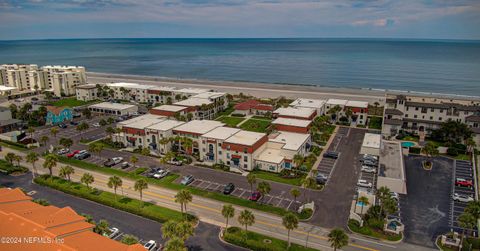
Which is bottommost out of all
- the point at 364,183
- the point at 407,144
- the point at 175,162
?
the point at 364,183

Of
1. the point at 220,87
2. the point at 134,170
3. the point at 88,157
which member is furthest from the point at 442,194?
the point at 220,87

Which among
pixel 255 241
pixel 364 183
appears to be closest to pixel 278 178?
pixel 364 183

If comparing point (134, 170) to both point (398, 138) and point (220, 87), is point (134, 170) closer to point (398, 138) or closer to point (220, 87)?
point (398, 138)

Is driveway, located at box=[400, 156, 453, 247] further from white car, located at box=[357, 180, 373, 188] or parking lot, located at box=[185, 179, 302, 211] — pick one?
parking lot, located at box=[185, 179, 302, 211]

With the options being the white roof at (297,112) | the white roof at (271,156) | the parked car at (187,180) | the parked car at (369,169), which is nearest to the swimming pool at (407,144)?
the parked car at (369,169)

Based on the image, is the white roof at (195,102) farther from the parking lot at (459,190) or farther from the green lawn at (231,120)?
the parking lot at (459,190)

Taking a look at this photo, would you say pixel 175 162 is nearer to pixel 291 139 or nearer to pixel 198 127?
pixel 198 127
